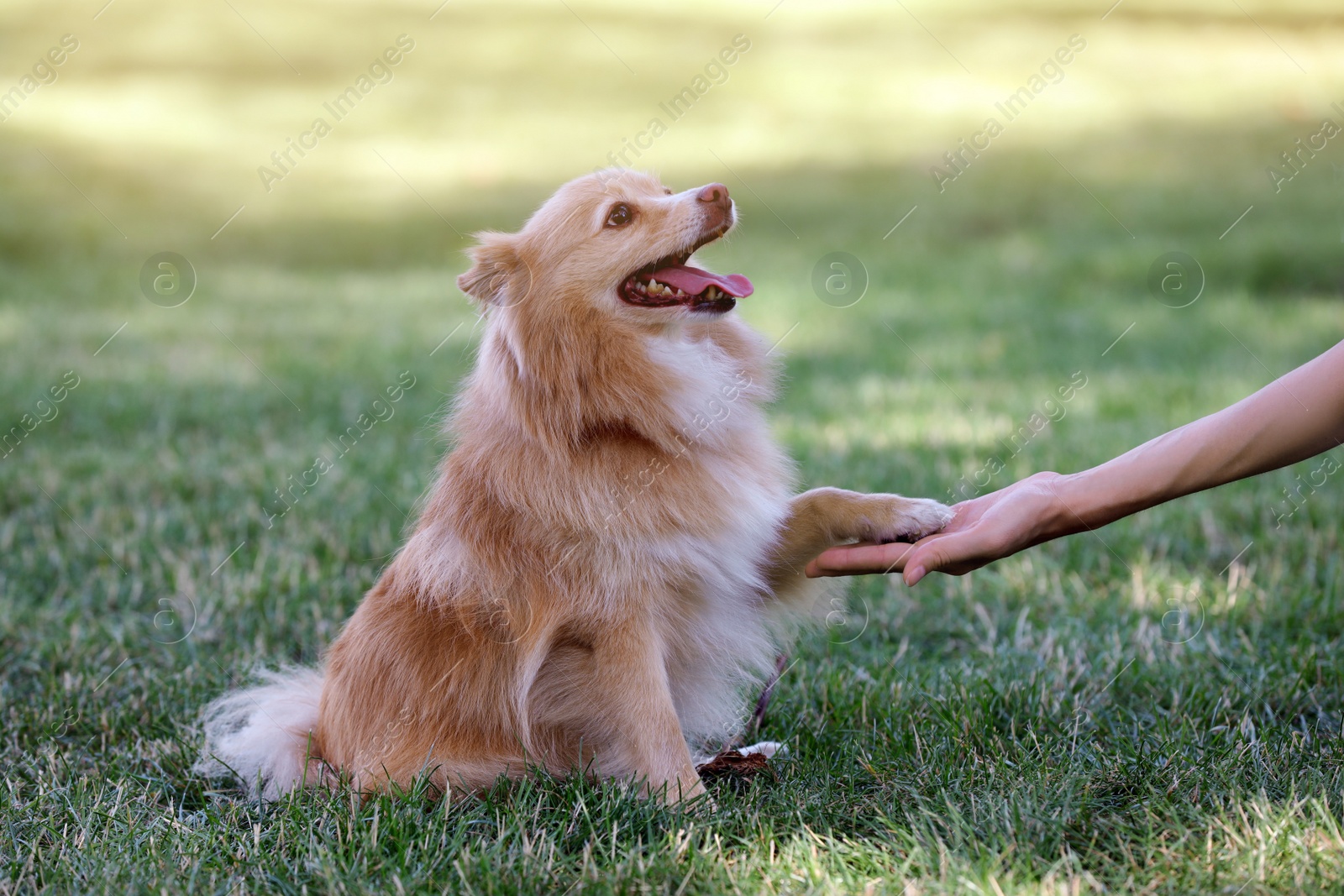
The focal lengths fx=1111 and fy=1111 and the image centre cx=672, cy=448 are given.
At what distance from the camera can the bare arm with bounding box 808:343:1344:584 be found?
7.74ft

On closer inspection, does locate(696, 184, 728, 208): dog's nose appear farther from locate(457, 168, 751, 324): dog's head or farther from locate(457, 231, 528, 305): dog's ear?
locate(457, 231, 528, 305): dog's ear

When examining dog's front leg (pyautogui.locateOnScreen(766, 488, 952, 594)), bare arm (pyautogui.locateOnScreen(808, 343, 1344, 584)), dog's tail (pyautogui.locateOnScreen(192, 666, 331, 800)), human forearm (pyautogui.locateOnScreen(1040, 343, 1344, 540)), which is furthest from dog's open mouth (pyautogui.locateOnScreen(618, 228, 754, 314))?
dog's tail (pyautogui.locateOnScreen(192, 666, 331, 800))

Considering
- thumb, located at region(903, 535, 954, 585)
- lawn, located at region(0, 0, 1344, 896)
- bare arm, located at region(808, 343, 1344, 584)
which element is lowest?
lawn, located at region(0, 0, 1344, 896)

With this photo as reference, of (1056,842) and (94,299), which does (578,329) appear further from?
(94,299)

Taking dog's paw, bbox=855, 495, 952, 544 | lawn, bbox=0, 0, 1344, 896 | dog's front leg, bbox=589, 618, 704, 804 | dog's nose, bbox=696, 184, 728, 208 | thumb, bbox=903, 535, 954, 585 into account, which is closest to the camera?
lawn, bbox=0, 0, 1344, 896

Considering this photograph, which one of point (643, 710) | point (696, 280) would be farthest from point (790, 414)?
point (643, 710)

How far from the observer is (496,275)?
112 inches

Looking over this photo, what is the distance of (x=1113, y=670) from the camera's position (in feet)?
10.6

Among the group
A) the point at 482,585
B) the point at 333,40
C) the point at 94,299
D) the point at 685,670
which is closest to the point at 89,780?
the point at 482,585

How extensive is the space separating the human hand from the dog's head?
709 mm

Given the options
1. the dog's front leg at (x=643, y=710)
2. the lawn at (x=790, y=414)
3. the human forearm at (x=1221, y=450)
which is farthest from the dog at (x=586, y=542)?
the human forearm at (x=1221, y=450)

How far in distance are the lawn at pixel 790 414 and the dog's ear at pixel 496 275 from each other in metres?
0.44

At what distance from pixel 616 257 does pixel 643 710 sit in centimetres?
110

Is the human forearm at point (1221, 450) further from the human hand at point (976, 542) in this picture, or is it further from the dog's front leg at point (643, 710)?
the dog's front leg at point (643, 710)
